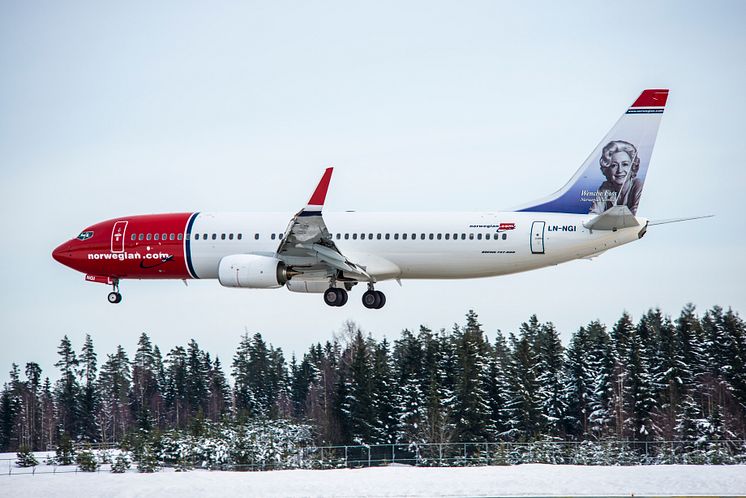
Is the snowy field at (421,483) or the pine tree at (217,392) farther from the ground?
the pine tree at (217,392)

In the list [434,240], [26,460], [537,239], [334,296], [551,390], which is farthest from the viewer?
[551,390]

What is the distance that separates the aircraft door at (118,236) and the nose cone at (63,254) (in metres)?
2.73

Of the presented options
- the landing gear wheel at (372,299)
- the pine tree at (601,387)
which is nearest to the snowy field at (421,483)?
the landing gear wheel at (372,299)

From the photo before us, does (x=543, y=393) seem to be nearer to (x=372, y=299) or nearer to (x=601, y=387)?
(x=601, y=387)

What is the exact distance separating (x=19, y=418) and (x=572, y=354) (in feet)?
167

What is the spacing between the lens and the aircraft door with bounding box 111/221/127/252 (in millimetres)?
58031

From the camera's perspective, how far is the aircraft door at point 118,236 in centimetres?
5803

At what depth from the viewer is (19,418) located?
113625 mm

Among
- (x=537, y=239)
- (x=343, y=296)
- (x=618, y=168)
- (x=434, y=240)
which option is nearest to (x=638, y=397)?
(x=618, y=168)

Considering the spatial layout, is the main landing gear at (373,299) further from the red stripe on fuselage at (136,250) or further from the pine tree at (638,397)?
the pine tree at (638,397)

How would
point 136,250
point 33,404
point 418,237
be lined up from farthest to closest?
point 33,404 → point 136,250 → point 418,237

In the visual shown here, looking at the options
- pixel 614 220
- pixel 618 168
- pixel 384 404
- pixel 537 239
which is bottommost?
pixel 384 404

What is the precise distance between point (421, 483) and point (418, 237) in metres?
14.4

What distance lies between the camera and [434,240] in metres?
53.0
